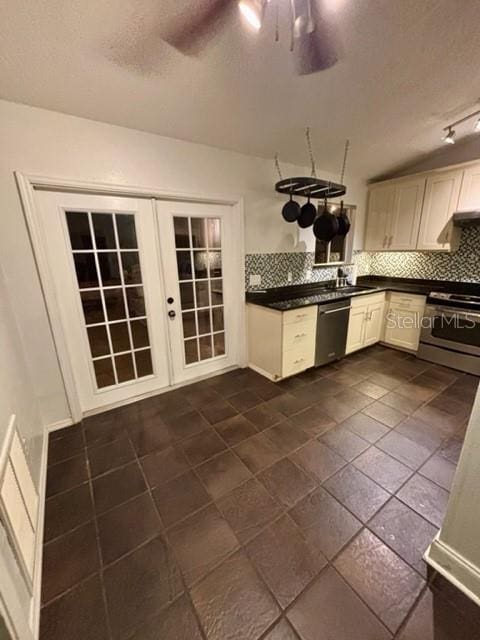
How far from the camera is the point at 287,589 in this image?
3.74 feet

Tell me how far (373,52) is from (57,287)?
270 centimetres

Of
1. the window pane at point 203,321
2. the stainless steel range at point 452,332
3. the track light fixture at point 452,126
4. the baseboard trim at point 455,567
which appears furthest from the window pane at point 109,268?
the stainless steel range at point 452,332

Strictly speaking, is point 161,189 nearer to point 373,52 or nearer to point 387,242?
point 373,52

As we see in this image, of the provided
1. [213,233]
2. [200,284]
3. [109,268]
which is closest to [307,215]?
[213,233]

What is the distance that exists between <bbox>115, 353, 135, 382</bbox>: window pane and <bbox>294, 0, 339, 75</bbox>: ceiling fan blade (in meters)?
2.57

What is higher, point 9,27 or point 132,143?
point 9,27

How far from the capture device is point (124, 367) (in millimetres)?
2549

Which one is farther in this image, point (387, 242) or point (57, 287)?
point (387, 242)

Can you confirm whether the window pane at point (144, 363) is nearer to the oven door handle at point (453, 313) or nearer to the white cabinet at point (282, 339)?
the white cabinet at point (282, 339)

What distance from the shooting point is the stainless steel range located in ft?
9.44

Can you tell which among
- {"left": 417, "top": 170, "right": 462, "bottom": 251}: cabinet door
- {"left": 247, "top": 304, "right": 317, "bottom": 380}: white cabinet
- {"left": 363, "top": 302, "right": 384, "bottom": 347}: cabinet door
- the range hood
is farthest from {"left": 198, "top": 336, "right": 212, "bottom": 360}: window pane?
the range hood

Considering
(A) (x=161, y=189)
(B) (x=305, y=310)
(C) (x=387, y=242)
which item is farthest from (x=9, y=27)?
(C) (x=387, y=242)

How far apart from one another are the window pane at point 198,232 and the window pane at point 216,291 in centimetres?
41

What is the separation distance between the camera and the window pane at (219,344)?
3.05 meters
